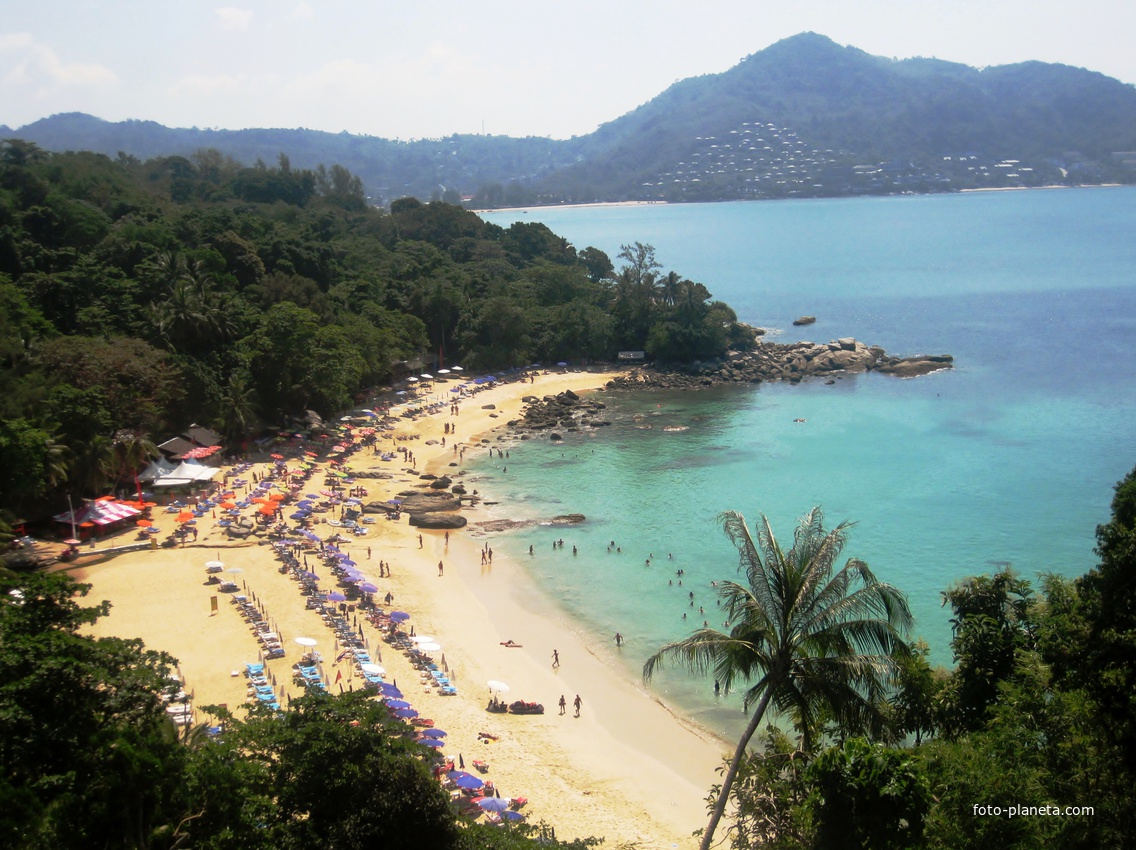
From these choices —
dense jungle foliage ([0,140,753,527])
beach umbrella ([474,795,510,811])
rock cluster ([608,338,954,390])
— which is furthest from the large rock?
rock cluster ([608,338,954,390])

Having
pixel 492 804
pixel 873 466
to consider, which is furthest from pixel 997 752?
pixel 873 466

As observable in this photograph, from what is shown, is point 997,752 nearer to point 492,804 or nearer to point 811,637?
point 811,637

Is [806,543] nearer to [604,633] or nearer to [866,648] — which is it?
[866,648]

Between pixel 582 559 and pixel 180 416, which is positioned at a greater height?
pixel 180 416

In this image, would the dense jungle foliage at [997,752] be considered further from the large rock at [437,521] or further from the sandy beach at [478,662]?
the large rock at [437,521]

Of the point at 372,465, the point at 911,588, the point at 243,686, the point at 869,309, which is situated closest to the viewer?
the point at 243,686

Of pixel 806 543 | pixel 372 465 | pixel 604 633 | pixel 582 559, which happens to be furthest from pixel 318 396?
pixel 806 543
